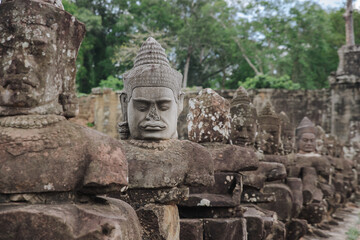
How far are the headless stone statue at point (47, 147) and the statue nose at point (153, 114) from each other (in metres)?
1.01

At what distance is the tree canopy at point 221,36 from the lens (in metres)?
25.9

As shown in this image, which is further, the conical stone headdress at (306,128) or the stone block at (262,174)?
the conical stone headdress at (306,128)

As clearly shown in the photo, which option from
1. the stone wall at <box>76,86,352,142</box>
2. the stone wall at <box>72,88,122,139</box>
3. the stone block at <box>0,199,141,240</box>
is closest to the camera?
the stone block at <box>0,199,141,240</box>

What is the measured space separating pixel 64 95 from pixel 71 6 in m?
20.0

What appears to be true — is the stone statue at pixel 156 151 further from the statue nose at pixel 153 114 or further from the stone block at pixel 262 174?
the stone block at pixel 262 174

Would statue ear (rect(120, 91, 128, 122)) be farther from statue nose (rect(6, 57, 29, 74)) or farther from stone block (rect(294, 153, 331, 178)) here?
stone block (rect(294, 153, 331, 178))

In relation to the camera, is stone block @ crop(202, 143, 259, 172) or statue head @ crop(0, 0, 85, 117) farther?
stone block @ crop(202, 143, 259, 172)

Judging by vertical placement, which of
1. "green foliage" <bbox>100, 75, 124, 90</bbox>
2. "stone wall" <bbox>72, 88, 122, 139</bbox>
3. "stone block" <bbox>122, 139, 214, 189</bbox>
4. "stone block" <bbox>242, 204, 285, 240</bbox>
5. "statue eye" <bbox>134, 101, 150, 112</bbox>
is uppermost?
"green foliage" <bbox>100, 75, 124, 90</bbox>

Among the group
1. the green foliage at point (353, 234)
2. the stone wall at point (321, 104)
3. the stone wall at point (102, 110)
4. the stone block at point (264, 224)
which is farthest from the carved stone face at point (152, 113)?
the stone wall at point (321, 104)

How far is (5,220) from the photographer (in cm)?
183

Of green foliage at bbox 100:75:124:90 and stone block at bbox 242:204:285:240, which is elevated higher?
green foliage at bbox 100:75:124:90

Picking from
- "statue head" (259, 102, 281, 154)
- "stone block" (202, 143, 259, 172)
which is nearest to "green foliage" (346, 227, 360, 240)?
"statue head" (259, 102, 281, 154)

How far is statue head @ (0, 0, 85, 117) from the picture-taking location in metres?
2.07

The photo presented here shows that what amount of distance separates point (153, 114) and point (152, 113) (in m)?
0.01
